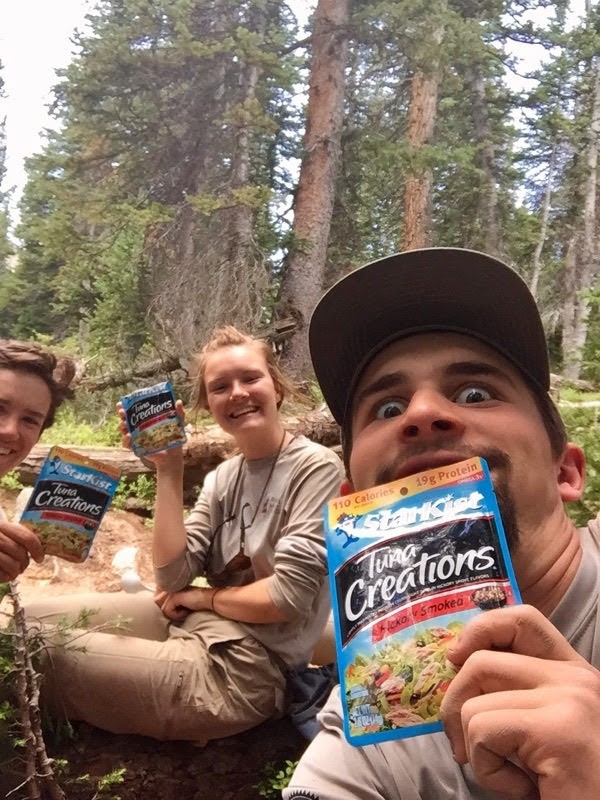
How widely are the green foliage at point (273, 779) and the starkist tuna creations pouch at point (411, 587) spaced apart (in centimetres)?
93

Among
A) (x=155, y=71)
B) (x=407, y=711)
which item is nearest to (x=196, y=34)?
(x=155, y=71)

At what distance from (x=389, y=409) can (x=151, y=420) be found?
746mm

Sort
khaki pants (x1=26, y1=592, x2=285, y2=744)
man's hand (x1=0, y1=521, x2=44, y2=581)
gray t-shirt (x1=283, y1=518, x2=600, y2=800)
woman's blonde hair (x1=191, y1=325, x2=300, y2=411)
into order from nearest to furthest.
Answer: gray t-shirt (x1=283, y1=518, x2=600, y2=800)
man's hand (x1=0, y1=521, x2=44, y2=581)
khaki pants (x1=26, y1=592, x2=285, y2=744)
woman's blonde hair (x1=191, y1=325, x2=300, y2=411)

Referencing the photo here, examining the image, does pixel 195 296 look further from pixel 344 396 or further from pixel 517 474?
pixel 517 474

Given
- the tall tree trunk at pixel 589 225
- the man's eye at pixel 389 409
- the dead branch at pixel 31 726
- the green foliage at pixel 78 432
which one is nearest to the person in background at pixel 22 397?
the dead branch at pixel 31 726

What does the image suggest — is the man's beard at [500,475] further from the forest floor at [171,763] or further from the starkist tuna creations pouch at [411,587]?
the forest floor at [171,763]

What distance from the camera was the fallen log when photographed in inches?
106

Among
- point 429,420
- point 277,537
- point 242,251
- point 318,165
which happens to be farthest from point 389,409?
point 318,165

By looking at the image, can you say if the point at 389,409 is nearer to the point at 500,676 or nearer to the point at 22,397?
the point at 500,676

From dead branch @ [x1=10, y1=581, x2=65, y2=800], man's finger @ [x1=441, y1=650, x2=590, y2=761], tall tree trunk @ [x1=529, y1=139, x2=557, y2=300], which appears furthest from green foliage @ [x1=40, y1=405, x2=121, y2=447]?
man's finger @ [x1=441, y1=650, x2=590, y2=761]

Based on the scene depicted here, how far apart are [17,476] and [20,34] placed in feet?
8.93

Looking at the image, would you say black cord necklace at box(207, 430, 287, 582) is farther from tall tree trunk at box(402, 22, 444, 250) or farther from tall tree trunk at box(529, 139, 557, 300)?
tall tree trunk at box(529, 139, 557, 300)

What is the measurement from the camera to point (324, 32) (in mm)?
3498

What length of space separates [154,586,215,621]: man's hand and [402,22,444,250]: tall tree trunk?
239 cm
